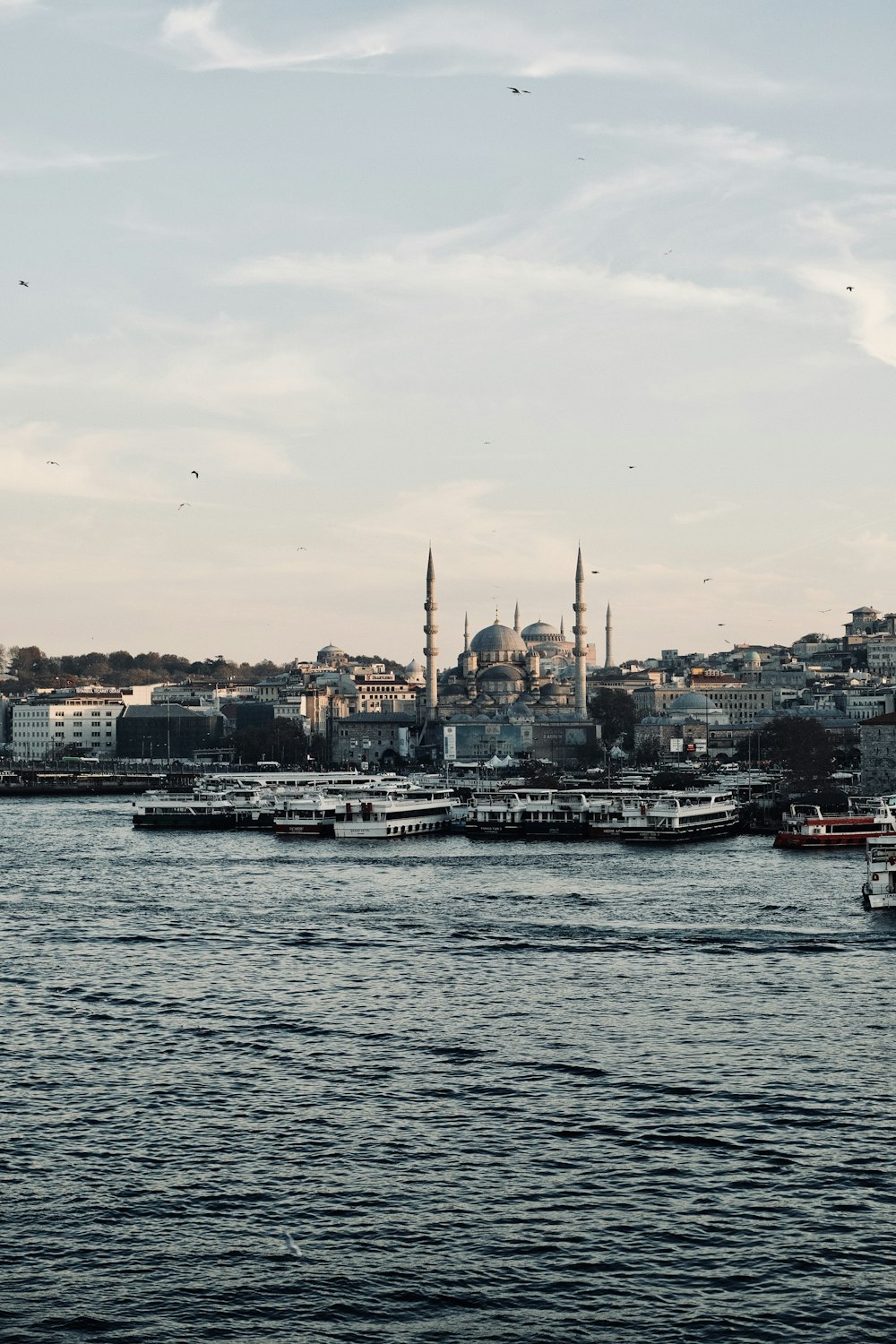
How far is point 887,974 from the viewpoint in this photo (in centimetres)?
1973

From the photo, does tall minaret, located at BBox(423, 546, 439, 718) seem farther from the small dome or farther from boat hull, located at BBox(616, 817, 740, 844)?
boat hull, located at BBox(616, 817, 740, 844)

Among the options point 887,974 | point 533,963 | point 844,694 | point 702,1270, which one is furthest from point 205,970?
point 844,694

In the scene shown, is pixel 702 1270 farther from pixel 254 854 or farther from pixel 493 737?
pixel 493 737

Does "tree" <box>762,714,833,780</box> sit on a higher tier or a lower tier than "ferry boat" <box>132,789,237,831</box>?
higher

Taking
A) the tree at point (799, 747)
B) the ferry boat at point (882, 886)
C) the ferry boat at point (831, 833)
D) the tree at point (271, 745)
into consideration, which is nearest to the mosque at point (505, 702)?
the tree at point (271, 745)

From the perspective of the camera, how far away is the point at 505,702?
100562 millimetres

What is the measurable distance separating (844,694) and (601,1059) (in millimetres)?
89084

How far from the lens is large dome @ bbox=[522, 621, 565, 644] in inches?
4865

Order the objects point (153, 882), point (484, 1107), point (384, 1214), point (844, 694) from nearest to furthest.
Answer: point (384, 1214)
point (484, 1107)
point (153, 882)
point (844, 694)

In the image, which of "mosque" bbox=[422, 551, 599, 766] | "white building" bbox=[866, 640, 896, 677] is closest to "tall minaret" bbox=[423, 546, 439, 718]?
"mosque" bbox=[422, 551, 599, 766]

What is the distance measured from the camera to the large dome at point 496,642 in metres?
108

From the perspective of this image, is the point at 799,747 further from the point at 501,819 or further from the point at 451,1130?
the point at 451,1130

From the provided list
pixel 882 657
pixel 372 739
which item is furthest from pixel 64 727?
pixel 882 657

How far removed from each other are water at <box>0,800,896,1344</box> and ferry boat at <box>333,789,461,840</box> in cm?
1743
